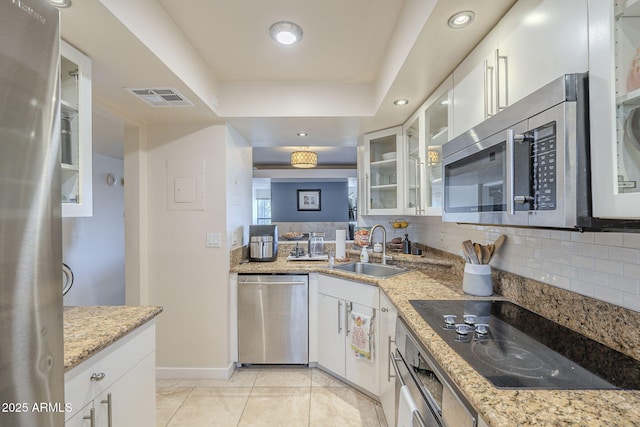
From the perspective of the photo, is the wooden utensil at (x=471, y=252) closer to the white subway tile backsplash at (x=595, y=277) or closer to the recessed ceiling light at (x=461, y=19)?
the white subway tile backsplash at (x=595, y=277)

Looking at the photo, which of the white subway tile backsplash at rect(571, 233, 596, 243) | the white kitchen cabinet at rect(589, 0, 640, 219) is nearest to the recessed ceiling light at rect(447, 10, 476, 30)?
the white kitchen cabinet at rect(589, 0, 640, 219)

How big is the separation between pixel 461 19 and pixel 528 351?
126 centimetres

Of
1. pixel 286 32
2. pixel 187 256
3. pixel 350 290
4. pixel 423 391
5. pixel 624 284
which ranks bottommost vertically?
pixel 423 391

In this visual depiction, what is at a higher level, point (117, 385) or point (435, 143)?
point (435, 143)

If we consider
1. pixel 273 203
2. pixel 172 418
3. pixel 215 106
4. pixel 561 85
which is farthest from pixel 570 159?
pixel 273 203

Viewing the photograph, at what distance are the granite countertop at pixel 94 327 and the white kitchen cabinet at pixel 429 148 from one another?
1720 mm

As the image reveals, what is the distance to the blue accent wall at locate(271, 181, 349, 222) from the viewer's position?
742 cm

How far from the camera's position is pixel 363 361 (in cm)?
206

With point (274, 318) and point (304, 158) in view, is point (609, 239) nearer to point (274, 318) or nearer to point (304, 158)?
point (274, 318)

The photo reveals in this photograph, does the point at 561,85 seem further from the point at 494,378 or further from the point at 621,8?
the point at 494,378

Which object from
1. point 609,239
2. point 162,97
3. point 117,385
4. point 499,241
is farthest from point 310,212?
point 609,239

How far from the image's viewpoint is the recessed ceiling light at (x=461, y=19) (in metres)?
1.15

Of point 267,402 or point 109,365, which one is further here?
point 267,402

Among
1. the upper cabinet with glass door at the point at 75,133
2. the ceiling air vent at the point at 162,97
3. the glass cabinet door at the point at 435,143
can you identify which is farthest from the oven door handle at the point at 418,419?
the ceiling air vent at the point at 162,97
